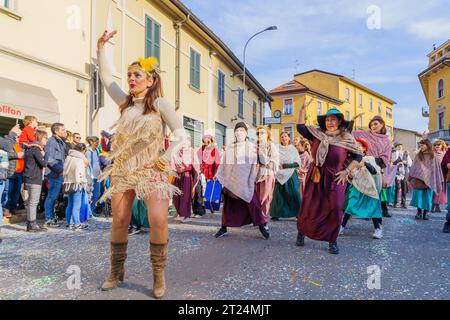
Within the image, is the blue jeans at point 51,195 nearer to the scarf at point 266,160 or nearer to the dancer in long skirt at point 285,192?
the scarf at point 266,160

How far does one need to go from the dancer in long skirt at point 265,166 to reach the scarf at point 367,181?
4.59ft

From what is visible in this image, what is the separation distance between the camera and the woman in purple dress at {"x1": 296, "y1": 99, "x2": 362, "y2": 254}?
4832 millimetres

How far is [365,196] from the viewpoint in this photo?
6188 millimetres

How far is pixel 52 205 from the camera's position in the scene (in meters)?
6.79

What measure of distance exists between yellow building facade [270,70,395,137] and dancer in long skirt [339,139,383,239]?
35.1 m

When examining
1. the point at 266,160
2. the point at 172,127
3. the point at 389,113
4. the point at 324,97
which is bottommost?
the point at 266,160

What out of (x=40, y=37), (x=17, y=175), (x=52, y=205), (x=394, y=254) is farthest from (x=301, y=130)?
(x=40, y=37)

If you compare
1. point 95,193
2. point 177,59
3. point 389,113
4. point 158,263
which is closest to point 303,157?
point 95,193

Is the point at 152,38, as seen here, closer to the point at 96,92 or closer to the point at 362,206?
the point at 96,92

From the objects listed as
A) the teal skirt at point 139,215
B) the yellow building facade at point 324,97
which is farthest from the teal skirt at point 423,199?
the yellow building facade at point 324,97

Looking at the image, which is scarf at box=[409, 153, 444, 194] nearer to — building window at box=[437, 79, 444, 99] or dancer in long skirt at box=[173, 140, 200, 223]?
dancer in long skirt at box=[173, 140, 200, 223]

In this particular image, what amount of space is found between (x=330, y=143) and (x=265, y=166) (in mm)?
1660
